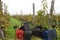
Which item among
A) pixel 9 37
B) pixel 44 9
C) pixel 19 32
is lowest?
pixel 9 37

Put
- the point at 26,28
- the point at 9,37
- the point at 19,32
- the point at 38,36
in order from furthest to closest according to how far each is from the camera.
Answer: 1. the point at 9,37
2. the point at 38,36
3. the point at 26,28
4. the point at 19,32

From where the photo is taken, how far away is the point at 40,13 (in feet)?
39.3

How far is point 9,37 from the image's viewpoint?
483 inches

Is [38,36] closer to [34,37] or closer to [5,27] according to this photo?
[34,37]

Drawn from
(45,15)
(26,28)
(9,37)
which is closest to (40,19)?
(45,15)

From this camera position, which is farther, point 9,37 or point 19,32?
point 9,37

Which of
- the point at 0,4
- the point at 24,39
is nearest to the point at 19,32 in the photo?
the point at 24,39

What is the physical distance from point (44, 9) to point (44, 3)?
45cm

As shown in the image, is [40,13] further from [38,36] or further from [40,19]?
[38,36]

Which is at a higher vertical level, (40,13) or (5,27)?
(40,13)

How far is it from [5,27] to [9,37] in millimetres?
634

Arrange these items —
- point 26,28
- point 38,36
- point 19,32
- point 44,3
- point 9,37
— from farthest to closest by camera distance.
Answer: point 9,37 < point 44,3 < point 38,36 < point 26,28 < point 19,32

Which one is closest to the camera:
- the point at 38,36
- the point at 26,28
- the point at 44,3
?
the point at 26,28

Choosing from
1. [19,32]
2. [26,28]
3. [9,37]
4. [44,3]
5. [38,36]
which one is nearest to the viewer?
[19,32]
